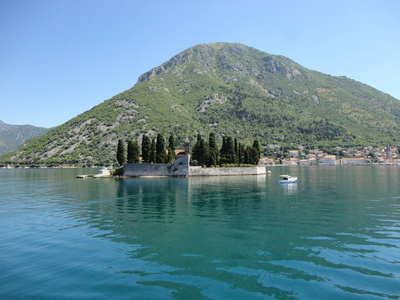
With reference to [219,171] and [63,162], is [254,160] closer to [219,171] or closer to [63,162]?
[219,171]

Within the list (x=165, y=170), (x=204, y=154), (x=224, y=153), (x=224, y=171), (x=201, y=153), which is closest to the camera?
(x=165, y=170)

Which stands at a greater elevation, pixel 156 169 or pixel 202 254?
pixel 156 169

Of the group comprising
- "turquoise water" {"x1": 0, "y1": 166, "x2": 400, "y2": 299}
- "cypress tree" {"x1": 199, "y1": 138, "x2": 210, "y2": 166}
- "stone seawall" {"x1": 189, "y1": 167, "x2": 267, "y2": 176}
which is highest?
"cypress tree" {"x1": 199, "y1": 138, "x2": 210, "y2": 166}

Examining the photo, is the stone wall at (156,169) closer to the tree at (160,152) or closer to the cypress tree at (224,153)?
the tree at (160,152)

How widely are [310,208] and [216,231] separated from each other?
14.2 m

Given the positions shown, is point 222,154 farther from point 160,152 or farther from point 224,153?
point 160,152

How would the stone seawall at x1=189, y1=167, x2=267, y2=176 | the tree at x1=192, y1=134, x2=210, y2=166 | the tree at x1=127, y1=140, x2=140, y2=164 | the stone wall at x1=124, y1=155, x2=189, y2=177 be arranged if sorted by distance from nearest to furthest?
1. the stone wall at x1=124, y1=155, x2=189, y2=177
2. the stone seawall at x1=189, y1=167, x2=267, y2=176
3. the tree at x1=127, y1=140, x2=140, y2=164
4. the tree at x1=192, y1=134, x2=210, y2=166

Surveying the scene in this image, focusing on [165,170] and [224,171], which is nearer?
[165,170]

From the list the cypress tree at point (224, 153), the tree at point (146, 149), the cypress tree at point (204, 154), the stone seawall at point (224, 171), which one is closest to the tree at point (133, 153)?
the tree at point (146, 149)

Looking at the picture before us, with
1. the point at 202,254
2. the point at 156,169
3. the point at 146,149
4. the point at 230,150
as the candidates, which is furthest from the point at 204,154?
the point at 202,254

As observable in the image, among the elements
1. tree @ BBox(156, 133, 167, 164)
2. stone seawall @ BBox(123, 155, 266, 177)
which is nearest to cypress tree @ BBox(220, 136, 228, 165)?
stone seawall @ BBox(123, 155, 266, 177)

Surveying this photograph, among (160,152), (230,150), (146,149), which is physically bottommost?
(160,152)

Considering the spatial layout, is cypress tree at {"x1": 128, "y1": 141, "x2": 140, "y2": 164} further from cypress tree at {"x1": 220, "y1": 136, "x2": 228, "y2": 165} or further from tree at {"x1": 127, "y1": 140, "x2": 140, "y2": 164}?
cypress tree at {"x1": 220, "y1": 136, "x2": 228, "y2": 165}

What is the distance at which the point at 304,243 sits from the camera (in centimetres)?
1639
